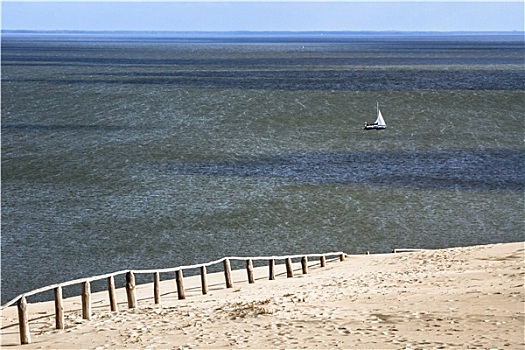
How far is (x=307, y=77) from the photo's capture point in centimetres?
11931

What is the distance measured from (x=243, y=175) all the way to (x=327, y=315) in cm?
2996

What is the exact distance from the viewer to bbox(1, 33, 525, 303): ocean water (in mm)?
32844

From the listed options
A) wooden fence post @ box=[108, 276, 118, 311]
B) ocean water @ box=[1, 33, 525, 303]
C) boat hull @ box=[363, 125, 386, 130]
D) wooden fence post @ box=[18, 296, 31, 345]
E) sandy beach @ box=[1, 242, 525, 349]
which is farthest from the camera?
boat hull @ box=[363, 125, 386, 130]

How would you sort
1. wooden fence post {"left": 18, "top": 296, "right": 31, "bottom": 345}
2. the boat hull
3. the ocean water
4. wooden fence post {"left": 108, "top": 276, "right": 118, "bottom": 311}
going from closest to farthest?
wooden fence post {"left": 18, "top": 296, "right": 31, "bottom": 345} → wooden fence post {"left": 108, "top": 276, "right": 118, "bottom": 311} → the ocean water → the boat hull

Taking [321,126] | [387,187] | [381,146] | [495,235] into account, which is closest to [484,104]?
[321,126]

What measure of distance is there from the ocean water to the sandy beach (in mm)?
7125

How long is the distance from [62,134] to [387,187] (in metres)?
25.9

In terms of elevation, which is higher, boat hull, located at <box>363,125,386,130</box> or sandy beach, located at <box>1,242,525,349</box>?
boat hull, located at <box>363,125,386,130</box>

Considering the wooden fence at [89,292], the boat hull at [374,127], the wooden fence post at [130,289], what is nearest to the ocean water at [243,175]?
the boat hull at [374,127]

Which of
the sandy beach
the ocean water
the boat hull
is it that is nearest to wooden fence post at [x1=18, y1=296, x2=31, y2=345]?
the sandy beach

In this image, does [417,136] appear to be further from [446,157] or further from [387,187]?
[387,187]

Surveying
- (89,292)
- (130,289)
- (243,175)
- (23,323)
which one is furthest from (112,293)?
(243,175)

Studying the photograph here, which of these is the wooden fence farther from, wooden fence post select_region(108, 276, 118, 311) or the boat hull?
the boat hull

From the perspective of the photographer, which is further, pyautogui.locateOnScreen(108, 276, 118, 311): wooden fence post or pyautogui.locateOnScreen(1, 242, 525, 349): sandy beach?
pyautogui.locateOnScreen(108, 276, 118, 311): wooden fence post
